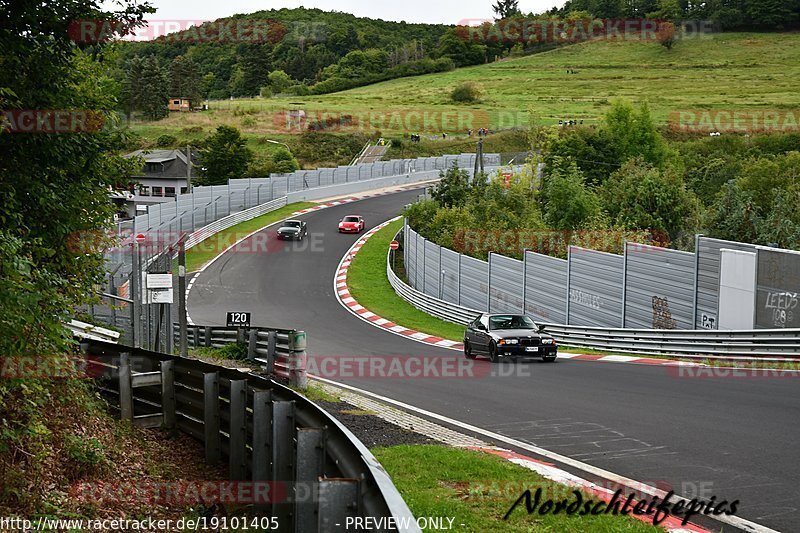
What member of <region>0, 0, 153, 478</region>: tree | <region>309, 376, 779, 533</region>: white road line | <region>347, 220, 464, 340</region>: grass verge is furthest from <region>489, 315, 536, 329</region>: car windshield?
<region>0, 0, 153, 478</region>: tree

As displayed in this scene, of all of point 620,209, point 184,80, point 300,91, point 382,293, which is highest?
point 184,80

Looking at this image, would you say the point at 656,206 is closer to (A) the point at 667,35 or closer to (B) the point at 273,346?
(B) the point at 273,346

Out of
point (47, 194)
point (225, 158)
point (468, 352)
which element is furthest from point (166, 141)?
point (47, 194)

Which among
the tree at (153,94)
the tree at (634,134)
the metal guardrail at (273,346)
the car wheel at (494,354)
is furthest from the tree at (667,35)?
the metal guardrail at (273,346)

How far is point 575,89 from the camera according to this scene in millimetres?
151625

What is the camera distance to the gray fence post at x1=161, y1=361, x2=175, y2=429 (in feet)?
41.8

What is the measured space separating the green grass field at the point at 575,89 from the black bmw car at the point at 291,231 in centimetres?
5754

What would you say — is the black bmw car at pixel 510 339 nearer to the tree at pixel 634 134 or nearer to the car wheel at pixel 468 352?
the car wheel at pixel 468 352

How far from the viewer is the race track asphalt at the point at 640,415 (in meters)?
10.1

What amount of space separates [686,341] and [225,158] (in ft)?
259

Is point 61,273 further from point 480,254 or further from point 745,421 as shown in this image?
point 480,254

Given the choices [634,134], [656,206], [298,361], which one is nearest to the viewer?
[298,361]

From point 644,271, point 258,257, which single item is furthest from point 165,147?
point 644,271

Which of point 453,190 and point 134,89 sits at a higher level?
point 134,89
